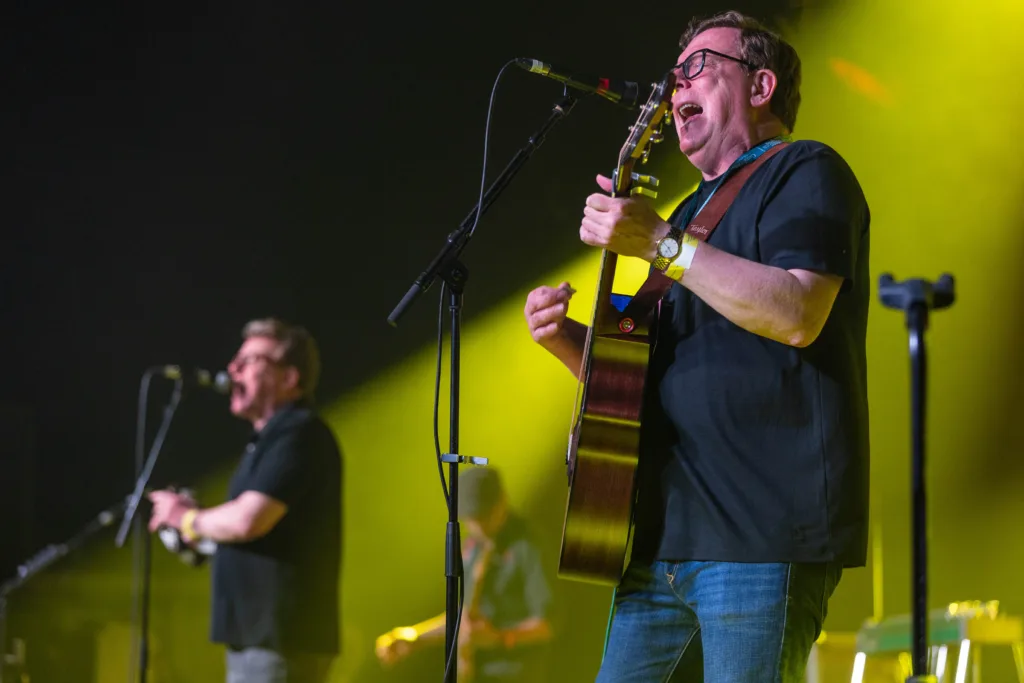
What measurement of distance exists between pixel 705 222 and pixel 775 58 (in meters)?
0.47

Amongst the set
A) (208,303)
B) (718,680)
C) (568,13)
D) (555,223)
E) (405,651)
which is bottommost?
(405,651)

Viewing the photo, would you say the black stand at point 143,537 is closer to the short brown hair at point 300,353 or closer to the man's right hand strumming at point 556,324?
the short brown hair at point 300,353

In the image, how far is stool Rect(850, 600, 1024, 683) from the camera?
3.96 m

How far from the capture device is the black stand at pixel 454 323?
7.02 ft

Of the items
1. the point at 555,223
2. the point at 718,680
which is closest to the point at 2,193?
the point at 555,223

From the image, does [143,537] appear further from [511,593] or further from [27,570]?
[511,593]

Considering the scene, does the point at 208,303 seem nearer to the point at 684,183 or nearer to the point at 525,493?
the point at 525,493

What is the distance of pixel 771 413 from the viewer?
177cm

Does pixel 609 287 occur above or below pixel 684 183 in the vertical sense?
below

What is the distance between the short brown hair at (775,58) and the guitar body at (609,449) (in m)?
0.37

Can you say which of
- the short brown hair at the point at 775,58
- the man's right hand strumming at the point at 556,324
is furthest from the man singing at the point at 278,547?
the short brown hair at the point at 775,58

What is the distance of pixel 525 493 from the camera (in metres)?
5.96

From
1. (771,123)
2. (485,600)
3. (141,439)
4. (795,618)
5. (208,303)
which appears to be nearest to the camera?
(795,618)

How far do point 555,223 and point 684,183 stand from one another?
2.31 feet
